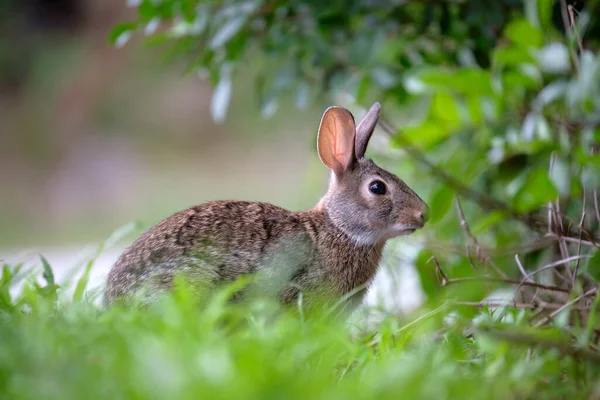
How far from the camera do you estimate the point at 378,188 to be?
156 inches

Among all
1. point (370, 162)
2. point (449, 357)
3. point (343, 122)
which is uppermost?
point (343, 122)

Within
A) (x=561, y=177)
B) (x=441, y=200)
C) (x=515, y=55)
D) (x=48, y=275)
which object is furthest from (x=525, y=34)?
(x=48, y=275)

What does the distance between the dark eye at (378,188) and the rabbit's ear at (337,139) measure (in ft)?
0.61

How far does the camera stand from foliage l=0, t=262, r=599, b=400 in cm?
176

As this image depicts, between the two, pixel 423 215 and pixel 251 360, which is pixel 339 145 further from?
pixel 251 360

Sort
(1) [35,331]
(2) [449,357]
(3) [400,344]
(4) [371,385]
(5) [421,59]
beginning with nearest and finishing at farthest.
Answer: (4) [371,385], (1) [35,331], (2) [449,357], (3) [400,344], (5) [421,59]

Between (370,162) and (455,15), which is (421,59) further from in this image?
(370,162)

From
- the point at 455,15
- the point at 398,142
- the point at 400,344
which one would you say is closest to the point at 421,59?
the point at 455,15

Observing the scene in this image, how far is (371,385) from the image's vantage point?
2004 millimetres

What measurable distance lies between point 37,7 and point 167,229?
36.1 feet

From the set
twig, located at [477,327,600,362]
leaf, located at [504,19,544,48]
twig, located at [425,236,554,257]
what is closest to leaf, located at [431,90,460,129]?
leaf, located at [504,19,544,48]

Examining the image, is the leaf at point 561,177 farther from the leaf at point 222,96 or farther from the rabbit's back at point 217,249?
the leaf at point 222,96

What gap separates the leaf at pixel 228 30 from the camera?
12.2 feet

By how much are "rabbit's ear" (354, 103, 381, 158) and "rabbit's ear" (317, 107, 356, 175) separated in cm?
9
